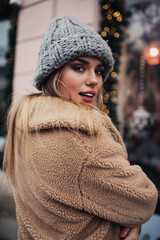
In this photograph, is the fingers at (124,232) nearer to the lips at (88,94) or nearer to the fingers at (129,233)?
the fingers at (129,233)

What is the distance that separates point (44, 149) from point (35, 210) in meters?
0.34

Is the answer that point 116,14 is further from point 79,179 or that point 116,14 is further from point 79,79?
point 79,179

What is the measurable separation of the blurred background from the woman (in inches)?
Result: 56.3

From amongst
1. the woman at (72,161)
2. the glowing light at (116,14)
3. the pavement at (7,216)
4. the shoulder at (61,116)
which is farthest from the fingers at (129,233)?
the glowing light at (116,14)

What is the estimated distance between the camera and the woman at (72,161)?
796 mm

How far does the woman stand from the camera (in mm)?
796

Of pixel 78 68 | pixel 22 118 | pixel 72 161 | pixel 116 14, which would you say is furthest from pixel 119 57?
pixel 72 161

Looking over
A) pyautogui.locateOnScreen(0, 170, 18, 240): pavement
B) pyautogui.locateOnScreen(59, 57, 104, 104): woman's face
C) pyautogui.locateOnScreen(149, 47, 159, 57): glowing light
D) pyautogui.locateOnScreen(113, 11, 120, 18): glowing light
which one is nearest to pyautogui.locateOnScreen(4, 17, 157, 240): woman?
pyautogui.locateOnScreen(59, 57, 104, 104): woman's face

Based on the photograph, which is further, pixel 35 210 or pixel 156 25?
pixel 156 25

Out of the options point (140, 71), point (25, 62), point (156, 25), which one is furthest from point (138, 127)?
point (25, 62)

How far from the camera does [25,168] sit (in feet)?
3.18

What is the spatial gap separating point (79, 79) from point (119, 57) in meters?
1.79

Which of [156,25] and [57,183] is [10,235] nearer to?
[57,183]

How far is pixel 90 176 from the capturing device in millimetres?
786
